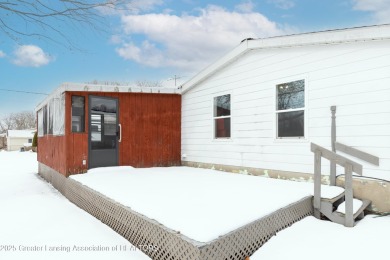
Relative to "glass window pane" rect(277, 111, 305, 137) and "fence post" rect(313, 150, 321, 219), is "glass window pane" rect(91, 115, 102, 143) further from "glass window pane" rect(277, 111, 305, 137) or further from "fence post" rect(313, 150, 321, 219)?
"fence post" rect(313, 150, 321, 219)

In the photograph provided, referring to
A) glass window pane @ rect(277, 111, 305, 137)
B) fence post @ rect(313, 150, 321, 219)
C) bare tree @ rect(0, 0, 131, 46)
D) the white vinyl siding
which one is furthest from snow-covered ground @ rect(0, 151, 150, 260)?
glass window pane @ rect(277, 111, 305, 137)

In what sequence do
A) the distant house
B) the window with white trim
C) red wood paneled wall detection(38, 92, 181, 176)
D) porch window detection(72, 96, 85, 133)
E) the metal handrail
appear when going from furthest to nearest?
1. the distant house
2. red wood paneled wall detection(38, 92, 181, 176)
3. porch window detection(72, 96, 85, 133)
4. the window with white trim
5. the metal handrail

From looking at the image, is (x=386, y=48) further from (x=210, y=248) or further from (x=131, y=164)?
(x=131, y=164)

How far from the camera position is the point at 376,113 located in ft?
14.2

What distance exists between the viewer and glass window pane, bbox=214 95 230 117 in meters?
7.19

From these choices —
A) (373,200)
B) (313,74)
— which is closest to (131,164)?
(313,74)

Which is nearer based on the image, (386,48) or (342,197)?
(386,48)

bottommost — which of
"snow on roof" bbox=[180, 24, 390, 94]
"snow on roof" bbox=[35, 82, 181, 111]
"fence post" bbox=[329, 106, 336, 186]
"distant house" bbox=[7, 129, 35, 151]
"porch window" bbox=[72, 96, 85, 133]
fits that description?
"distant house" bbox=[7, 129, 35, 151]

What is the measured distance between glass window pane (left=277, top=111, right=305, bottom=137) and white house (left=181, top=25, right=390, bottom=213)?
Answer: 0.02 m

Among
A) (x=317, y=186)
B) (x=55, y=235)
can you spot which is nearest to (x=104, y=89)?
(x=55, y=235)

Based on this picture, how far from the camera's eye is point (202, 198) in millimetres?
3902

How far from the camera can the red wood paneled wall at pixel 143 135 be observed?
287 inches

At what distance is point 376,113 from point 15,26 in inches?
253

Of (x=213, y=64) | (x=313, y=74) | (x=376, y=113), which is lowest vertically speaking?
(x=376, y=113)
